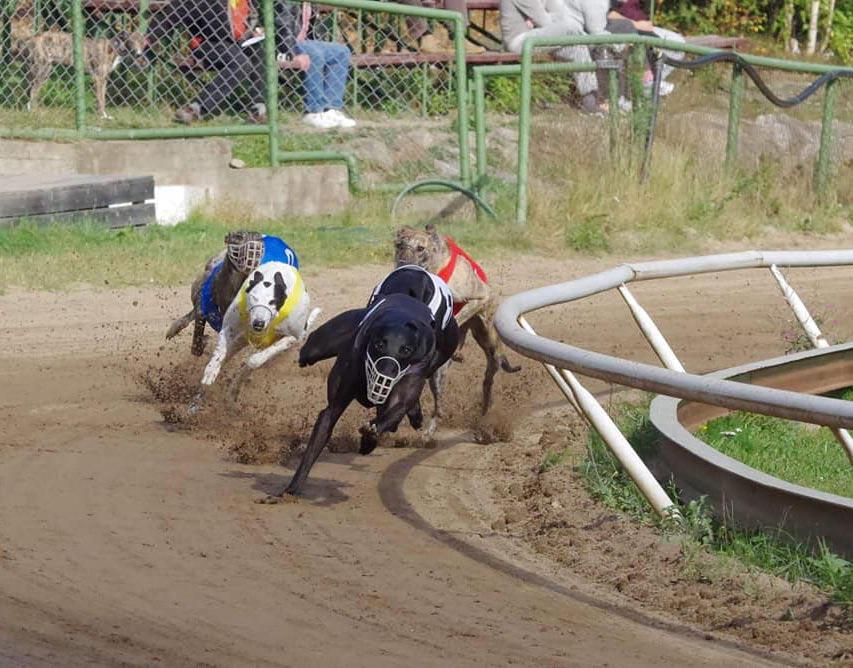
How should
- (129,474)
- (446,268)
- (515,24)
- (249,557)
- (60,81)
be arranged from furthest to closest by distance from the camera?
(515,24) < (60,81) < (446,268) < (129,474) < (249,557)

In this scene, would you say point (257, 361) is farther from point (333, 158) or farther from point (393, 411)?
point (333, 158)

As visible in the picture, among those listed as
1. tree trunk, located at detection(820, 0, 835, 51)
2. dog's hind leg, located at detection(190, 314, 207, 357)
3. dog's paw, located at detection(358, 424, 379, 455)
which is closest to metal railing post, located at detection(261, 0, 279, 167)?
dog's hind leg, located at detection(190, 314, 207, 357)

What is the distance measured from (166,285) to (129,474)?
4066 mm

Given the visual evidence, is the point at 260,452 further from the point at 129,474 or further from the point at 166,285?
the point at 166,285

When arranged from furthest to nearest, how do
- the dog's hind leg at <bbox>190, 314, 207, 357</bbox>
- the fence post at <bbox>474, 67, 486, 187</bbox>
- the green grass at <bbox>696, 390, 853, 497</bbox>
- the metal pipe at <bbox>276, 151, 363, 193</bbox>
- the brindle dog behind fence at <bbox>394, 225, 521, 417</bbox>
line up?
the fence post at <bbox>474, 67, 486, 187</bbox> < the metal pipe at <bbox>276, 151, 363, 193</bbox> < the dog's hind leg at <bbox>190, 314, 207, 357</bbox> < the brindle dog behind fence at <bbox>394, 225, 521, 417</bbox> < the green grass at <bbox>696, 390, 853, 497</bbox>

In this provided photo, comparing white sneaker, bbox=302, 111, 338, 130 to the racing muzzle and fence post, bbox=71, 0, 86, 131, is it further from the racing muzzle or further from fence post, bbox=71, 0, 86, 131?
the racing muzzle

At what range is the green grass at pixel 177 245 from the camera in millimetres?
10836

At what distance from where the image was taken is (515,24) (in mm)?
15438

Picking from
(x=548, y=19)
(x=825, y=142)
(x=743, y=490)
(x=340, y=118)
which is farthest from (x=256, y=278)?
(x=825, y=142)

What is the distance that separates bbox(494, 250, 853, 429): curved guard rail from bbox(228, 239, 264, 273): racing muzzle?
6.82 feet

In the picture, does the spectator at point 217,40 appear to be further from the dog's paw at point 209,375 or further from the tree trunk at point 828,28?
the tree trunk at point 828,28

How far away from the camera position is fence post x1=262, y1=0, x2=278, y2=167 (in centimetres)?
1293

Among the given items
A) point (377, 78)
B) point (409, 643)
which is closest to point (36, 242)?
point (377, 78)

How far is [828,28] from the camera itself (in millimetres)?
21469
